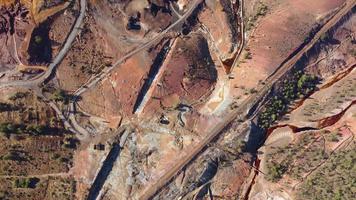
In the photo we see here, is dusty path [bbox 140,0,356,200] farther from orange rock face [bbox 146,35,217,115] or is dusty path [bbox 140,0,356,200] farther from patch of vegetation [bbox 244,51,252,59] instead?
orange rock face [bbox 146,35,217,115]

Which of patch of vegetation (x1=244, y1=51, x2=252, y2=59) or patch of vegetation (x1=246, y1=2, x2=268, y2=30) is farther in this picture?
patch of vegetation (x1=244, y1=51, x2=252, y2=59)

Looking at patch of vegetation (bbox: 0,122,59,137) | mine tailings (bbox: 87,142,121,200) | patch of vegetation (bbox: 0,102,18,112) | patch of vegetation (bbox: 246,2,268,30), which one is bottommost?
mine tailings (bbox: 87,142,121,200)

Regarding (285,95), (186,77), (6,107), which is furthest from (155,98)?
(6,107)

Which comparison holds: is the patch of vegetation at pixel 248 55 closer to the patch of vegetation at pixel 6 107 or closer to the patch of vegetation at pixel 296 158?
the patch of vegetation at pixel 296 158

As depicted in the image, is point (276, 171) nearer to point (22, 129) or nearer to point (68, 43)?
point (68, 43)

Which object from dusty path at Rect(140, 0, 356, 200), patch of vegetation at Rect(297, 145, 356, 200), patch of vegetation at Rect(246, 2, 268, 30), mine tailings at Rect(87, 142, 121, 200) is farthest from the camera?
patch of vegetation at Rect(246, 2, 268, 30)

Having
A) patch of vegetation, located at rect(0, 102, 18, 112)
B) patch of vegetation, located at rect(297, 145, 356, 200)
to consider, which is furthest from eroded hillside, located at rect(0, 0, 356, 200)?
patch of vegetation, located at rect(297, 145, 356, 200)

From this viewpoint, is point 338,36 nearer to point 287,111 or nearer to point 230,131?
point 287,111
